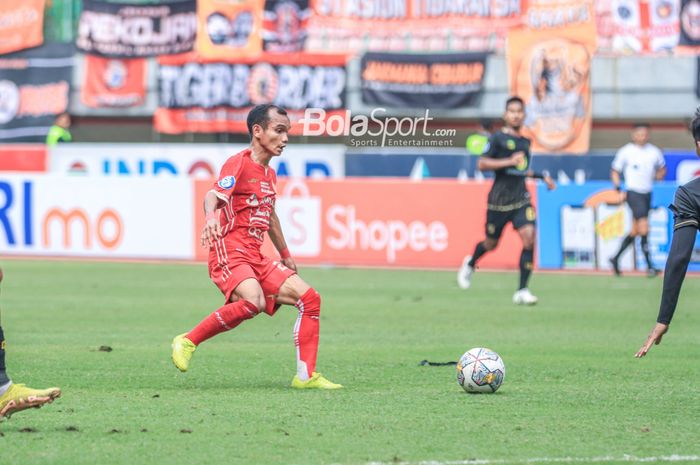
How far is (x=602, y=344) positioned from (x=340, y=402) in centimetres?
441

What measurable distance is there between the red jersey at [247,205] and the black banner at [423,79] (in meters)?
22.5

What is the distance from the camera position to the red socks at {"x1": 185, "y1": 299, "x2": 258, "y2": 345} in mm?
9164

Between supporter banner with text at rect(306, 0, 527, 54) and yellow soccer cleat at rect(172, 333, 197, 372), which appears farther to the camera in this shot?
supporter banner with text at rect(306, 0, 527, 54)

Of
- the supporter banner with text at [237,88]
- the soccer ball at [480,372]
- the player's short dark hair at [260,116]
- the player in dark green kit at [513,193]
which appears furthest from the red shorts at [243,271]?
the supporter banner with text at [237,88]

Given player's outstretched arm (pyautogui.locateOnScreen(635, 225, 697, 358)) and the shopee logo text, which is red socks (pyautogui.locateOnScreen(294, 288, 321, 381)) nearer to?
player's outstretched arm (pyautogui.locateOnScreen(635, 225, 697, 358))

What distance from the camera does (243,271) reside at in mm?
9312

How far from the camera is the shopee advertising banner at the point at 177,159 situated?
2902 centimetres

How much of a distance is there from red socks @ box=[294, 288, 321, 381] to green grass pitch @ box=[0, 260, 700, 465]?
23 cm

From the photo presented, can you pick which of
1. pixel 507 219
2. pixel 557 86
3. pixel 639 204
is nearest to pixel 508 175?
pixel 507 219

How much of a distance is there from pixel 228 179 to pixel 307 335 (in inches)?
46.0

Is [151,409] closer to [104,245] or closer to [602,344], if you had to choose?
[602,344]

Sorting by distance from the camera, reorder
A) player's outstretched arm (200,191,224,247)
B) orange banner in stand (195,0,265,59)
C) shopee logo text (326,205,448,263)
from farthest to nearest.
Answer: orange banner in stand (195,0,265,59) → shopee logo text (326,205,448,263) → player's outstretched arm (200,191,224,247)

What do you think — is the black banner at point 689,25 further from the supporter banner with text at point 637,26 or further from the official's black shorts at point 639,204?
the official's black shorts at point 639,204

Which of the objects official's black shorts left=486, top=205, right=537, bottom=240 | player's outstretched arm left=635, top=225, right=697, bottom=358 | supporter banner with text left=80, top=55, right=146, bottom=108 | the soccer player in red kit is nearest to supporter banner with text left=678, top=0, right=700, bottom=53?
supporter banner with text left=80, top=55, right=146, bottom=108
